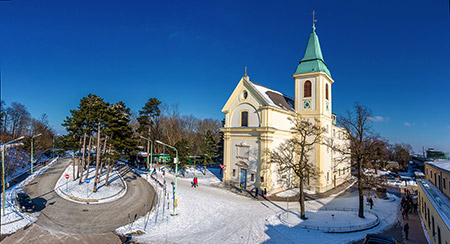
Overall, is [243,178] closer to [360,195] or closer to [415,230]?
[360,195]

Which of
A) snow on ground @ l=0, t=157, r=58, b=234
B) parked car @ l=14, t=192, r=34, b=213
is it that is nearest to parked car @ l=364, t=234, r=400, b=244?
snow on ground @ l=0, t=157, r=58, b=234

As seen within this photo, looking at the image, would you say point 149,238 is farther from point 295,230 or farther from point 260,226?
point 295,230

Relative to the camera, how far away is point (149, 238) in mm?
15555

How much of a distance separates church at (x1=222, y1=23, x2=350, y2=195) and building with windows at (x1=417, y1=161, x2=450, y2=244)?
29.3ft

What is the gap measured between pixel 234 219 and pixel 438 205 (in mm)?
13113

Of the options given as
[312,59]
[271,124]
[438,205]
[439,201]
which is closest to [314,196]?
[271,124]

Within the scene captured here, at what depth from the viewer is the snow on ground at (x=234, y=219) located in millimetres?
15719

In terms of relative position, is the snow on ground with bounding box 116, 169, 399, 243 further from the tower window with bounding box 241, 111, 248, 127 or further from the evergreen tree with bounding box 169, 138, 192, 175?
the tower window with bounding box 241, 111, 248, 127

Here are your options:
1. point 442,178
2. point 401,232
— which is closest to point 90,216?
point 401,232

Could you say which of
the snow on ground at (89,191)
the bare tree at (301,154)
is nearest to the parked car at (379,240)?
the bare tree at (301,154)

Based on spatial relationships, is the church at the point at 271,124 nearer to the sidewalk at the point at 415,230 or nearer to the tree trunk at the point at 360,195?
the sidewalk at the point at 415,230

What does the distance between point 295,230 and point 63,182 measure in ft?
92.2

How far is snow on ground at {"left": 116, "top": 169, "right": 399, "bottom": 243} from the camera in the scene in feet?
51.6

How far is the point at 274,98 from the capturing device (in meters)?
31.8
